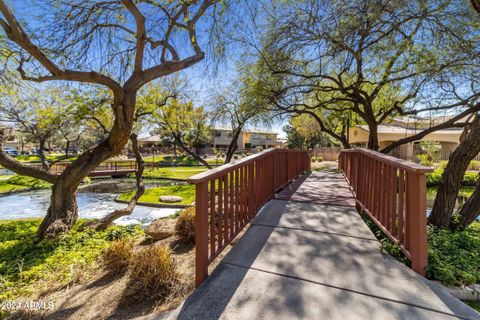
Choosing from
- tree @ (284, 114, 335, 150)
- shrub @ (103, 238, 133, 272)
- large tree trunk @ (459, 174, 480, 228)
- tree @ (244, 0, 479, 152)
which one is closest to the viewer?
shrub @ (103, 238, 133, 272)

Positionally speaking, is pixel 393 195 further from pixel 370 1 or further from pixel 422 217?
pixel 370 1

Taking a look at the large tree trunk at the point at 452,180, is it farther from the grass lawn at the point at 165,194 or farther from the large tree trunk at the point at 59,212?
the grass lawn at the point at 165,194

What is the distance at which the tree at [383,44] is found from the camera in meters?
4.68

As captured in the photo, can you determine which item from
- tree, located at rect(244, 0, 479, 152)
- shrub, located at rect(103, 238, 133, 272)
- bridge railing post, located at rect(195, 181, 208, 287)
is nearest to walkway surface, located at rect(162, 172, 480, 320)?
bridge railing post, located at rect(195, 181, 208, 287)

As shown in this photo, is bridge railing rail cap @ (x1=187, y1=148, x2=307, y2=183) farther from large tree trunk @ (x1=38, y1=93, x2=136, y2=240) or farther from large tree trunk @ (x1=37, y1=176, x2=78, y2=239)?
large tree trunk @ (x1=37, y1=176, x2=78, y2=239)

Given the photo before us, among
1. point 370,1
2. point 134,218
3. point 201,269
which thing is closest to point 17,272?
point 201,269

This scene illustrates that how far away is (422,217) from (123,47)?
579cm

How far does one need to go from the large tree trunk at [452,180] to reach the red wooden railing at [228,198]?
2.71 meters

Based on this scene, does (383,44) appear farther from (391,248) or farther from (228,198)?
(228,198)

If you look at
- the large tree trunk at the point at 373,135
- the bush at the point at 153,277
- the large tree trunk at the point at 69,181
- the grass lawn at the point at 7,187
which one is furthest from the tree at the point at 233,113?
the grass lawn at the point at 7,187

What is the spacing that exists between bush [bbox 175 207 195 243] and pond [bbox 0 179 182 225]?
3.95m

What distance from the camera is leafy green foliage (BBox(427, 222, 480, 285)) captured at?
217 centimetres

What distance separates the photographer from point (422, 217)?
86.0 inches

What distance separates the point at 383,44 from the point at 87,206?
12314mm
